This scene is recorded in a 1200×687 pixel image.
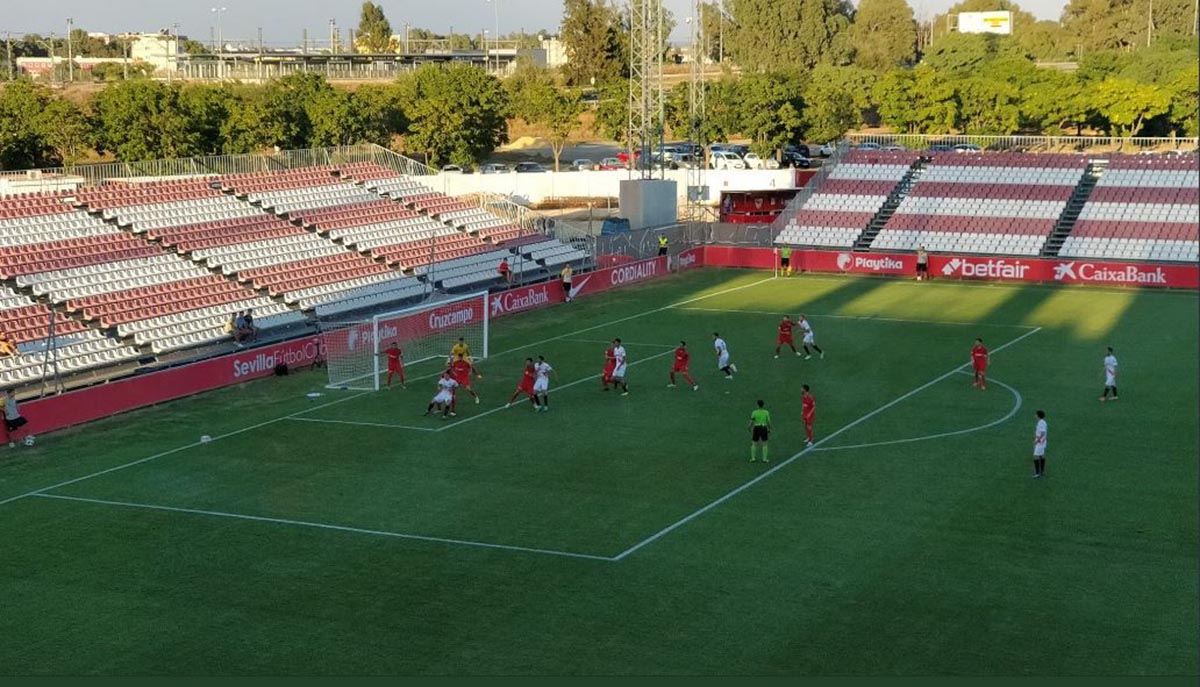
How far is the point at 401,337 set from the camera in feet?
138

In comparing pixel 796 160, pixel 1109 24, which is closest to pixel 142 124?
pixel 796 160

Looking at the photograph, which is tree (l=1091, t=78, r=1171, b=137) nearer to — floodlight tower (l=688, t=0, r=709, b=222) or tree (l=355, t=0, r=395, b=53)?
floodlight tower (l=688, t=0, r=709, b=222)

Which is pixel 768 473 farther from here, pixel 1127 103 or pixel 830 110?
pixel 830 110

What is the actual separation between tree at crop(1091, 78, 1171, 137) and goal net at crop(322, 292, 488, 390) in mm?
43792

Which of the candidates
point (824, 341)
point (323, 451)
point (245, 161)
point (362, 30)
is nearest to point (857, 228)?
point (824, 341)

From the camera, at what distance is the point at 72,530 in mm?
24984

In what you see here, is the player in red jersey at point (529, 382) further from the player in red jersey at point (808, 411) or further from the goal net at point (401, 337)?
the player in red jersey at point (808, 411)

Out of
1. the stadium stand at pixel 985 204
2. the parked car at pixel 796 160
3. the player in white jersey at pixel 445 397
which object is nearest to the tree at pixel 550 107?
the parked car at pixel 796 160

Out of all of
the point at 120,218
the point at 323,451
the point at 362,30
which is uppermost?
the point at 362,30

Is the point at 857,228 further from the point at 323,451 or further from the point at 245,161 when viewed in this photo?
the point at 323,451

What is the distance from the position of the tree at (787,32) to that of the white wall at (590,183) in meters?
30.7

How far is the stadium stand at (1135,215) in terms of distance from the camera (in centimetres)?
5569

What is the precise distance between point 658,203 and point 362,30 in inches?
2568

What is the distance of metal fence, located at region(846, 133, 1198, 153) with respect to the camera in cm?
7200
